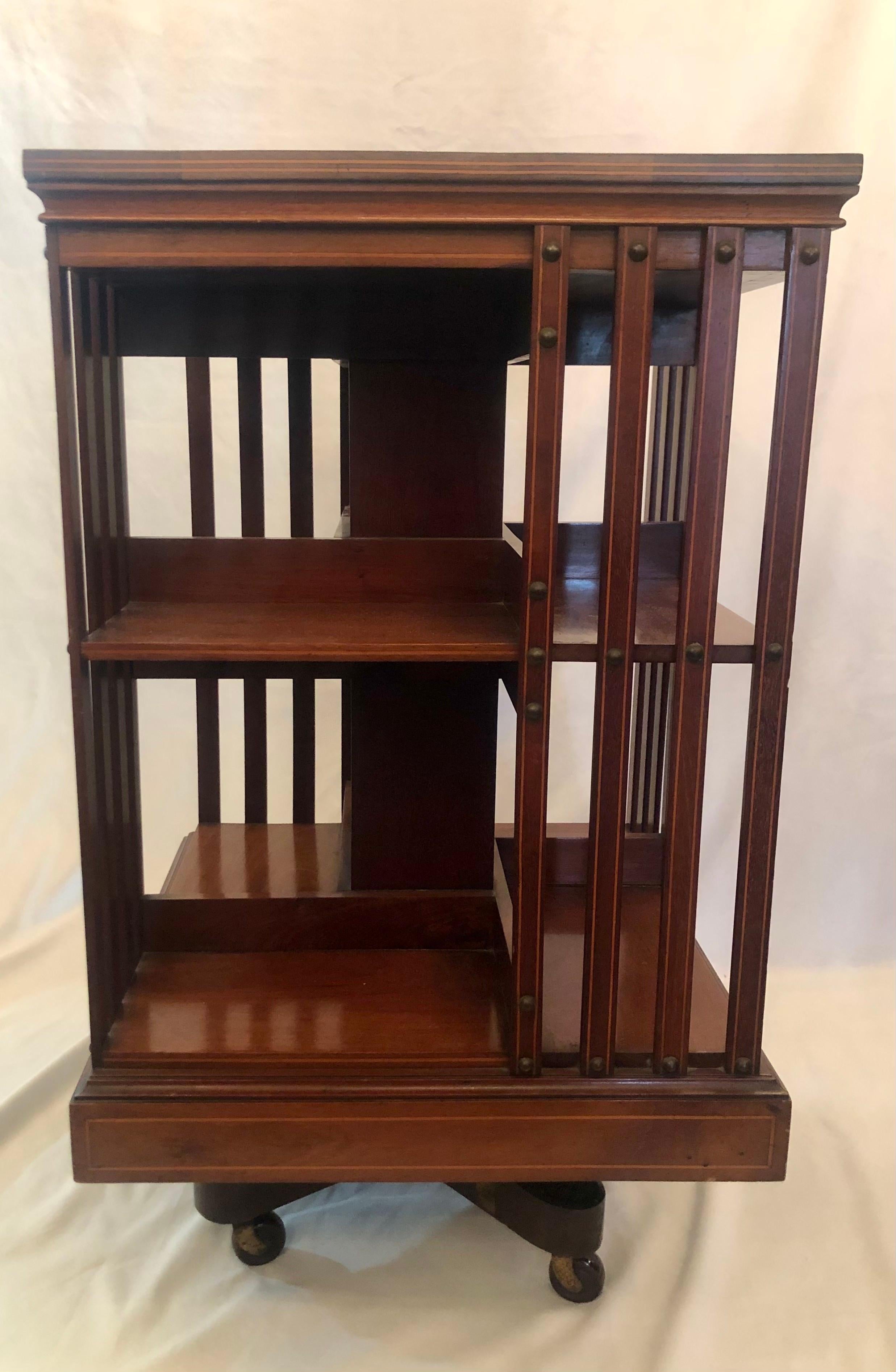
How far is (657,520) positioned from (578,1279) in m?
0.97

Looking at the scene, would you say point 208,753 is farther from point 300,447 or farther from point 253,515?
point 300,447

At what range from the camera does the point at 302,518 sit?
1.72 metres

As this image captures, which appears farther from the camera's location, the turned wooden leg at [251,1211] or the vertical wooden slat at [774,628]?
the turned wooden leg at [251,1211]

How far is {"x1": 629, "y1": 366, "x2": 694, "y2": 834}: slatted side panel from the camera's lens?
1400 millimetres

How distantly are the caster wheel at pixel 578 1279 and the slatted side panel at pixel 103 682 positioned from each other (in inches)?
24.7

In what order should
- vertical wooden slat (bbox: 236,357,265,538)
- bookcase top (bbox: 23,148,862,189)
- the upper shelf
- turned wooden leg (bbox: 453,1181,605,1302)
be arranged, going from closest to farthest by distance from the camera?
bookcase top (bbox: 23,148,862,189), the upper shelf, turned wooden leg (bbox: 453,1181,605,1302), vertical wooden slat (bbox: 236,357,265,538)

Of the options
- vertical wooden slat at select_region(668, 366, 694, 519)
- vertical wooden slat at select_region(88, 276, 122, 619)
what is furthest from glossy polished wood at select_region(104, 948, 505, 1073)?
vertical wooden slat at select_region(668, 366, 694, 519)

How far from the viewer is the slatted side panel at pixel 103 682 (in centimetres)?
110

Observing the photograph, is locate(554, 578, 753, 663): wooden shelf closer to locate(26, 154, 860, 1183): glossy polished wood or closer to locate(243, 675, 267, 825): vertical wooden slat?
locate(26, 154, 860, 1183): glossy polished wood

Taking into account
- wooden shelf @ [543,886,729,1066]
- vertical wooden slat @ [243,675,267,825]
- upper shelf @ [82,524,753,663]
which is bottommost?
wooden shelf @ [543,886,729,1066]

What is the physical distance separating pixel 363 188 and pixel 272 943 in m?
0.90

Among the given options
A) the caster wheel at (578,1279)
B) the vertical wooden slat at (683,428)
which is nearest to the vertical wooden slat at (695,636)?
the vertical wooden slat at (683,428)

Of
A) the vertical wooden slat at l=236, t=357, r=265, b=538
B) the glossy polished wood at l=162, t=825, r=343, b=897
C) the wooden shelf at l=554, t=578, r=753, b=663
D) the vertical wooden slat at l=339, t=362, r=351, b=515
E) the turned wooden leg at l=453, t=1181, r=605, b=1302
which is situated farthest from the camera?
the vertical wooden slat at l=339, t=362, r=351, b=515

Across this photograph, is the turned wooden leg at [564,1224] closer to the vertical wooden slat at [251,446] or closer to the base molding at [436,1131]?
the base molding at [436,1131]
